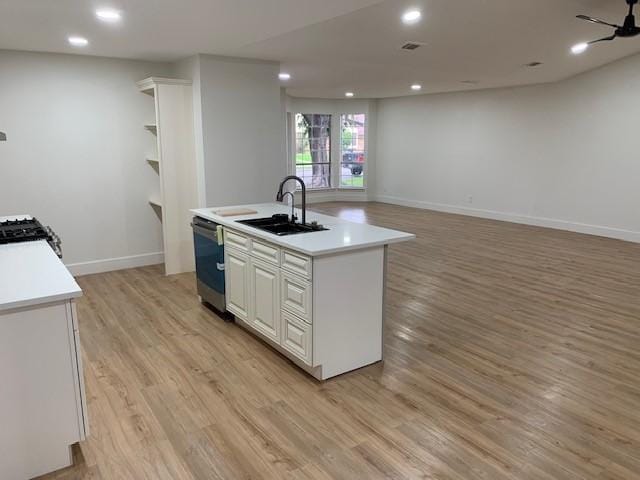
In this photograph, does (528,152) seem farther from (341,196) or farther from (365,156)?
(341,196)

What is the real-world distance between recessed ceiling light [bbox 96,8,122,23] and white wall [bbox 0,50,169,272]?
1.94m

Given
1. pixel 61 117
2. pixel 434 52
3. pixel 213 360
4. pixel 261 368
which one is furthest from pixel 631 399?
pixel 61 117

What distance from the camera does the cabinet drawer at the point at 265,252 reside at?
3.18 m

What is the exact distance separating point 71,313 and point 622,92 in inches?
309

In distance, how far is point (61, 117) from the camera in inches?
202

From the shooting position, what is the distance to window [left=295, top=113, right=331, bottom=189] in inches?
447

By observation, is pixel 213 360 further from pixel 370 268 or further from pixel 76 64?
pixel 76 64

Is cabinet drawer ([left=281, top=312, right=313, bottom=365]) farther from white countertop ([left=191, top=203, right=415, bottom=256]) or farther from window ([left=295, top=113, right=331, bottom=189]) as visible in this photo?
window ([left=295, top=113, right=331, bottom=189])

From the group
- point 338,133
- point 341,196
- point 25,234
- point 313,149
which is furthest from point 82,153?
point 341,196

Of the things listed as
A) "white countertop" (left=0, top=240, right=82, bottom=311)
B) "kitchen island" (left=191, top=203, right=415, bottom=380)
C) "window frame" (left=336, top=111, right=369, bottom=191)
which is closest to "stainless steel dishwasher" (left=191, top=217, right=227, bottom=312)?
"kitchen island" (left=191, top=203, right=415, bottom=380)

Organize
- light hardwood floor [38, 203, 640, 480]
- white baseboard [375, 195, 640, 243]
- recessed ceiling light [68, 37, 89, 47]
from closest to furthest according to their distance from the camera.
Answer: light hardwood floor [38, 203, 640, 480], recessed ceiling light [68, 37, 89, 47], white baseboard [375, 195, 640, 243]

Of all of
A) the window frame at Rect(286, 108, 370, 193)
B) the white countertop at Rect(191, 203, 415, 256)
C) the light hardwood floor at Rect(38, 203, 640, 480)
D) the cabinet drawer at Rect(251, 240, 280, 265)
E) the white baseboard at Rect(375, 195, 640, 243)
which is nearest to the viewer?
the light hardwood floor at Rect(38, 203, 640, 480)

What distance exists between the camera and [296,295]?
3.01 metres

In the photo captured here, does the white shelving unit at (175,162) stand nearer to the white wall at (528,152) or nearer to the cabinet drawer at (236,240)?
the cabinet drawer at (236,240)
